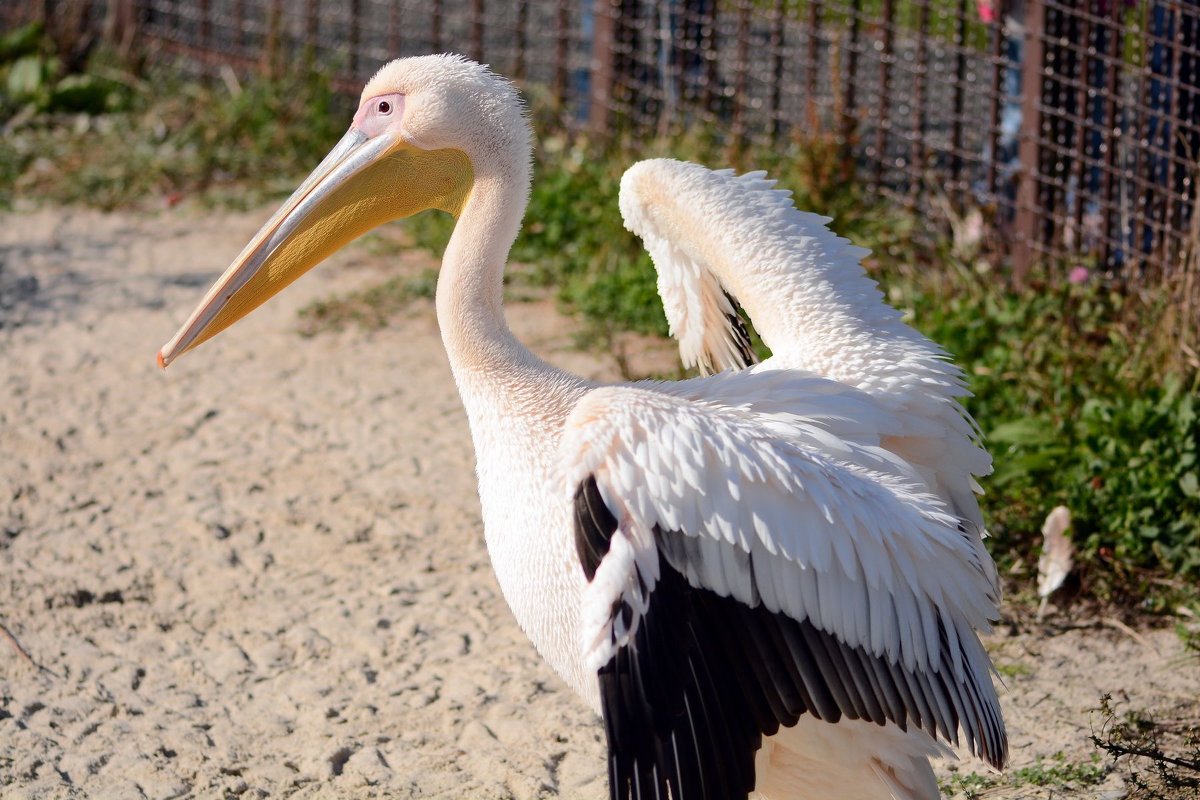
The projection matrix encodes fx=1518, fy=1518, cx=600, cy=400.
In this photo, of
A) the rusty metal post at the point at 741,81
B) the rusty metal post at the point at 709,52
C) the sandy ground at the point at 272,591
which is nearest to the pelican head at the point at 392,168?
the sandy ground at the point at 272,591

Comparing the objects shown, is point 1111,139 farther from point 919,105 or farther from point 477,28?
point 477,28

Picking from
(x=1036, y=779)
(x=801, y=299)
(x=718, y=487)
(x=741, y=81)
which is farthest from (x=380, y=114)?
(x=741, y=81)

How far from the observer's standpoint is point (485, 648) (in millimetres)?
3408

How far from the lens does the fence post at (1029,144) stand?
4688 millimetres

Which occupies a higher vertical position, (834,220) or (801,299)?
(801,299)

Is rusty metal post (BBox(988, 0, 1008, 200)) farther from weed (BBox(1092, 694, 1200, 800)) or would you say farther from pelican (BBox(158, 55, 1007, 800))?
weed (BBox(1092, 694, 1200, 800))

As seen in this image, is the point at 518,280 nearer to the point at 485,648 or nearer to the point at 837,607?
the point at 485,648

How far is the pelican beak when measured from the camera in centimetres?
266

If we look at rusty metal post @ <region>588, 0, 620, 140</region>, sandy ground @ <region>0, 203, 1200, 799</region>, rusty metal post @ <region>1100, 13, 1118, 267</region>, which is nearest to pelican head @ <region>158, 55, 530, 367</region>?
sandy ground @ <region>0, 203, 1200, 799</region>

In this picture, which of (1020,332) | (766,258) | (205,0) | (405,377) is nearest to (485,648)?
(766,258)

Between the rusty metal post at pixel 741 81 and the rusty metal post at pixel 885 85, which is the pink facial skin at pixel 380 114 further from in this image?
the rusty metal post at pixel 741 81

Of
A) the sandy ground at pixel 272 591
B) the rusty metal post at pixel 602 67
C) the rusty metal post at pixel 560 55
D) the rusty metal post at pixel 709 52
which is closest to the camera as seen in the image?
the sandy ground at pixel 272 591

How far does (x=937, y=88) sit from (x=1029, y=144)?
7.24 ft

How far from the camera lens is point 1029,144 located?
476 cm
